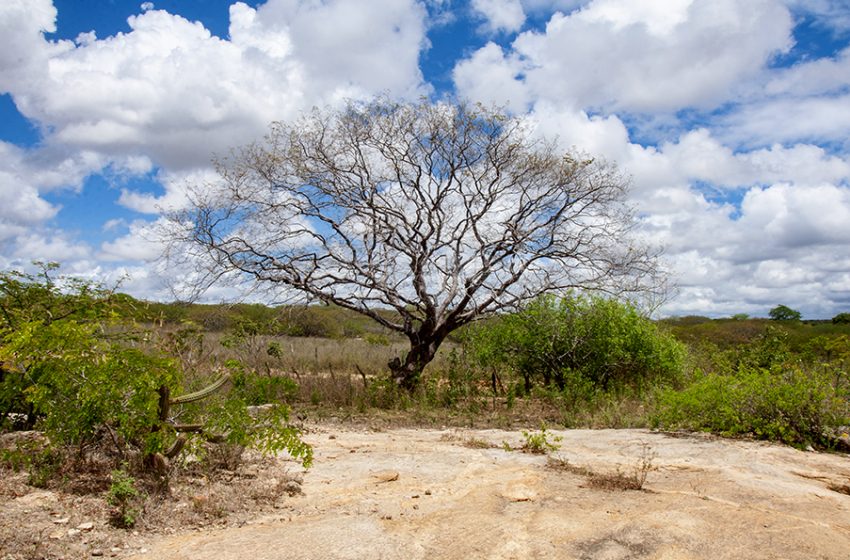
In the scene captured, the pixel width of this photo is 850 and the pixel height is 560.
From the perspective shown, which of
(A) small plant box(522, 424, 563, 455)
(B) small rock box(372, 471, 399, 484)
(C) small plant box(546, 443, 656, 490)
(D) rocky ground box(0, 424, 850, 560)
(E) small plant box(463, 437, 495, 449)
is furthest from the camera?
(E) small plant box(463, 437, 495, 449)

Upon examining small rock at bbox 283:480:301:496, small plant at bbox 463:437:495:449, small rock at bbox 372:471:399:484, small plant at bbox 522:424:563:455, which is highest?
small plant at bbox 522:424:563:455

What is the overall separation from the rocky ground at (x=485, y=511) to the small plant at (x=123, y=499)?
0.10 meters

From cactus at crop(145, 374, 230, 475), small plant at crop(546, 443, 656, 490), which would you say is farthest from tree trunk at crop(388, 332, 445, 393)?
cactus at crop(145, 374, 230, 475)

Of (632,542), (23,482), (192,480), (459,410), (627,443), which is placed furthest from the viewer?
(459,410)

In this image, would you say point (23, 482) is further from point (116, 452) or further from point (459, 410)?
point (459, 410)

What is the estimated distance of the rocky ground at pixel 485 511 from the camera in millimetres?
4270

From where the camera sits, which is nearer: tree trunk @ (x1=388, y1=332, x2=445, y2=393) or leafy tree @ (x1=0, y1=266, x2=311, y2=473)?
leafy tree @ (x1=0, y1=266, x2=311, y2=473)

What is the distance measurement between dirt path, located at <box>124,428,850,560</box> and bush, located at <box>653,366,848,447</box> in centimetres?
52

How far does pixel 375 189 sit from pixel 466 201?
1.88 meters

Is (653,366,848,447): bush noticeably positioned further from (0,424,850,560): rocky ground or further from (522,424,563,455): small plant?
(522,424,563,455): small plant

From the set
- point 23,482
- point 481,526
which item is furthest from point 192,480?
point 481,526

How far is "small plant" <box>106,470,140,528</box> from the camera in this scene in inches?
184

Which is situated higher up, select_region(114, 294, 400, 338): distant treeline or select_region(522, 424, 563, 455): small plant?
select_region(114, 294, 400, 338): distant treeline

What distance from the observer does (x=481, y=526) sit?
475cm
